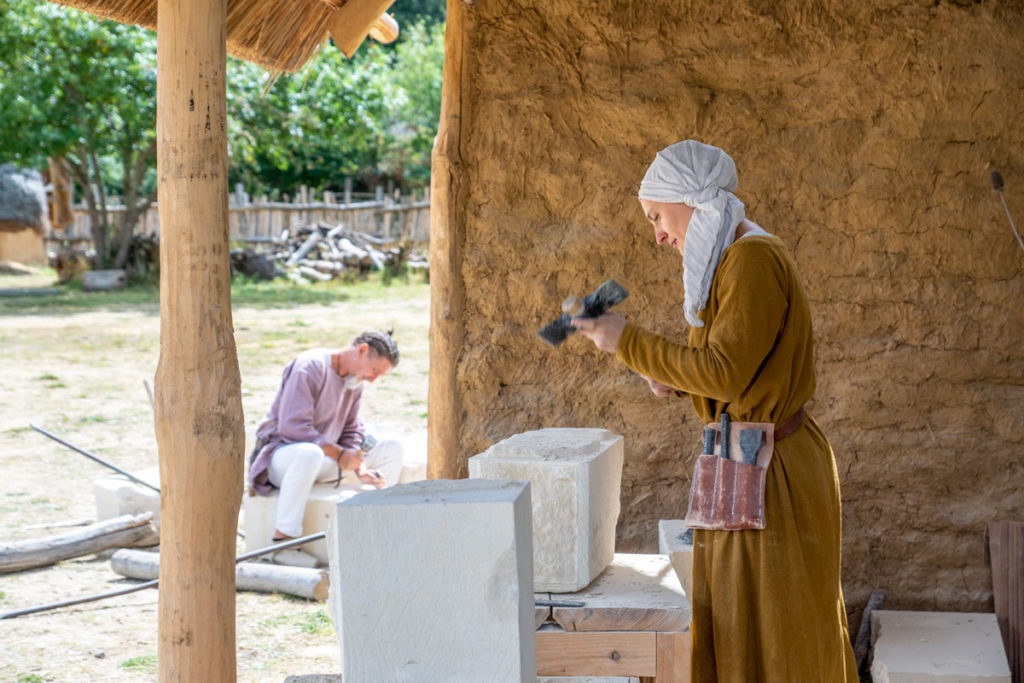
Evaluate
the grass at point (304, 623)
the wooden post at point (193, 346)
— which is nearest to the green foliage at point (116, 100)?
the grass at point (304, 623)

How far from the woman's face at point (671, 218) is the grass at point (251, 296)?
39.6ft

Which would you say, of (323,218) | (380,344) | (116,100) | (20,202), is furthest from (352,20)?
(20,202)

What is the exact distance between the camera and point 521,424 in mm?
4340

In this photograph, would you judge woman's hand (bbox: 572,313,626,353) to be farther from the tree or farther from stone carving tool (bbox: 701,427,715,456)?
the tree

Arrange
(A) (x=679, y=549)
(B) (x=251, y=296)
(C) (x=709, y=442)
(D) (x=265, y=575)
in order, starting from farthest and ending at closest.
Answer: (B) (x=251, y=296) < (D) (x=265, y=575) < (A) (x=679, y=549) < (C) (x=709, y=442)

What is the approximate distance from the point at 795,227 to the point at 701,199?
1.63 meters

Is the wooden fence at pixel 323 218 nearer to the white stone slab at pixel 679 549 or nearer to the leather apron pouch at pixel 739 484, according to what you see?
the white stone slab at pixel 679 549

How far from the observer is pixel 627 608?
259 centimetres

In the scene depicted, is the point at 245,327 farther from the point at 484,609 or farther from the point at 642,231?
the point at 484,609

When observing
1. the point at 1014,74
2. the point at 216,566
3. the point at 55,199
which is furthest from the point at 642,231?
the point at 55,199

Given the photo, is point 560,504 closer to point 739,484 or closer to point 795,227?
point 739,484

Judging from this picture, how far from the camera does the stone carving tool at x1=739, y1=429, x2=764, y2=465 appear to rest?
8.85 ft

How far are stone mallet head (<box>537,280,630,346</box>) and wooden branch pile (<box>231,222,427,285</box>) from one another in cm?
1509

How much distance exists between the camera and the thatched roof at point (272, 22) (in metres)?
3.80
